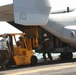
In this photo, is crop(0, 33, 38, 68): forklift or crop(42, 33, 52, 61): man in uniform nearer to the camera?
crop(0, 33, 38, 68): forklift

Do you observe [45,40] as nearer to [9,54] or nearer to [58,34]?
[58,34]

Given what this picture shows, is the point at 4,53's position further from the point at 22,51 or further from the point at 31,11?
the point at 31,11

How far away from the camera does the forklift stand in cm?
1895

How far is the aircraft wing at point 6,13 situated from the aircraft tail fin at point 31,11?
3.08 feet

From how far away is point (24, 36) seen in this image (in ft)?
66.1

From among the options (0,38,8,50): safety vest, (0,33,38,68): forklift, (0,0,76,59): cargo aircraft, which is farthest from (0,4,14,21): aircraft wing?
(0,38,8,50): safety vest

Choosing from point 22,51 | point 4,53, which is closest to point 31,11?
point 22,51

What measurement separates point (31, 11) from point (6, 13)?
2.27 metres

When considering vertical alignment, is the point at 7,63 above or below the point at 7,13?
below

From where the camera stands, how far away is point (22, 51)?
770 inches

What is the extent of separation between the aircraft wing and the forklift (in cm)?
151

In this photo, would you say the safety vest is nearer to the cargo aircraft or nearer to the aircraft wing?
the cargo aircraft

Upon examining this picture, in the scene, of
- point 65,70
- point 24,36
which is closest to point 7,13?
point 24,36

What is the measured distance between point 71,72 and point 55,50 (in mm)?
8166
